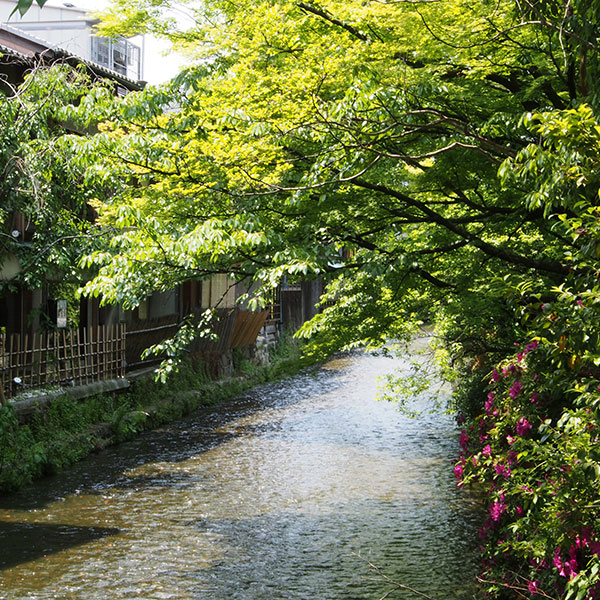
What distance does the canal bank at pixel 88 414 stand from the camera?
13094 mm

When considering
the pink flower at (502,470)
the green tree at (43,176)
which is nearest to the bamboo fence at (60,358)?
the green tree at (43,176)

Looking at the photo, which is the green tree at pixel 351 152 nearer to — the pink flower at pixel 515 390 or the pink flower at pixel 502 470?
the pink flower at pixel 515 390

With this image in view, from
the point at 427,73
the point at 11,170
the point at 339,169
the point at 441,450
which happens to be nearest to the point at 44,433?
the point at 11,170

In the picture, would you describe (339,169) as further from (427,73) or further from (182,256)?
(182,256)

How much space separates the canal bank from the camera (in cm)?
1309

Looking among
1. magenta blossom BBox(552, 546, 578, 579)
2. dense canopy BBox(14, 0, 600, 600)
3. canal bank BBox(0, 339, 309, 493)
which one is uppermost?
dense canopy BBox(14, 0, 600, 600)

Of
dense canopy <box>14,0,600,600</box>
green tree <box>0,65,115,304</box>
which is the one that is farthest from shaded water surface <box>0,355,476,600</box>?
green tree <box>0,65,115,304</box>

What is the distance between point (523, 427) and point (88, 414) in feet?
37.2

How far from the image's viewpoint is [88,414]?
53.5ft

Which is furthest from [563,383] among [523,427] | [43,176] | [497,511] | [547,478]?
[43,176]

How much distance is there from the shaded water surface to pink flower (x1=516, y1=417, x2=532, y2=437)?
8.14 feet

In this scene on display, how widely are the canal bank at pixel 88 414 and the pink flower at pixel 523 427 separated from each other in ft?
17.5

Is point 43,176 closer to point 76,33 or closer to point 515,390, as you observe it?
point 515,390

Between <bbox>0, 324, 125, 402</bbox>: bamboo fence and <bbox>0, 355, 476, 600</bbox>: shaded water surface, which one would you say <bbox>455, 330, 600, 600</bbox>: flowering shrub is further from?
<bbox>0, 324, 125, 402</bbox>: bamboo fence
